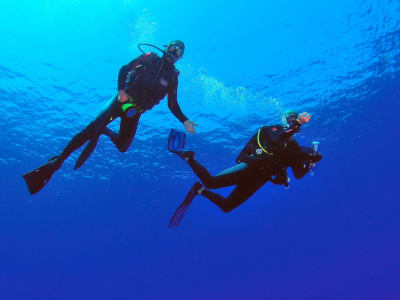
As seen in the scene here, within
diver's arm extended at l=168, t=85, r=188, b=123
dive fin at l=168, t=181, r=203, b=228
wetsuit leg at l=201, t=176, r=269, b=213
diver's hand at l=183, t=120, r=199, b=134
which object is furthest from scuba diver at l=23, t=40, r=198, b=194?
wetsuit leg at l=201, t=176, r=269, b=213

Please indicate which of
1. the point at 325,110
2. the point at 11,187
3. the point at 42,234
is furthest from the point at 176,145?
the point at 42,234

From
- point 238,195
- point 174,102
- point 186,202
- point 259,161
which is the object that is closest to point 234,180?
point 238,195

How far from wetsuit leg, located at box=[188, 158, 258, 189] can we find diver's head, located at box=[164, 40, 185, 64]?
2105 mm

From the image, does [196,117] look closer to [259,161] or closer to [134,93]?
[134,93]

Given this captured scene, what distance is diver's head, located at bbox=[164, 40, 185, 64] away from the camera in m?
5.75

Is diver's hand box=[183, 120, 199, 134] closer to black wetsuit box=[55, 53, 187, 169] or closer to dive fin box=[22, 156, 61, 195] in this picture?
black wetsuit box=[55, 53, 187, 169]

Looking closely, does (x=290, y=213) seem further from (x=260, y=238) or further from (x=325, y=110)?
(x=325, y=110)

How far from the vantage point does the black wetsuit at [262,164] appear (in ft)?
17.6

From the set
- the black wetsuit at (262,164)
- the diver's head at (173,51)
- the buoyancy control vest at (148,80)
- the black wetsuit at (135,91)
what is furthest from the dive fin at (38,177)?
the diver's head at (173,51)

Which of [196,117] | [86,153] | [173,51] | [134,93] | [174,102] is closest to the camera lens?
[134,93]

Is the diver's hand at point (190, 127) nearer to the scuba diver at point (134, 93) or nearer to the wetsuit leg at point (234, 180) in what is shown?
the scuba diver at point (134, 93)

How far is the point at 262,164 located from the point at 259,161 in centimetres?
9

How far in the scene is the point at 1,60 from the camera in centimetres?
1527

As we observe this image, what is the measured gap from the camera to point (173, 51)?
19.0 feet
